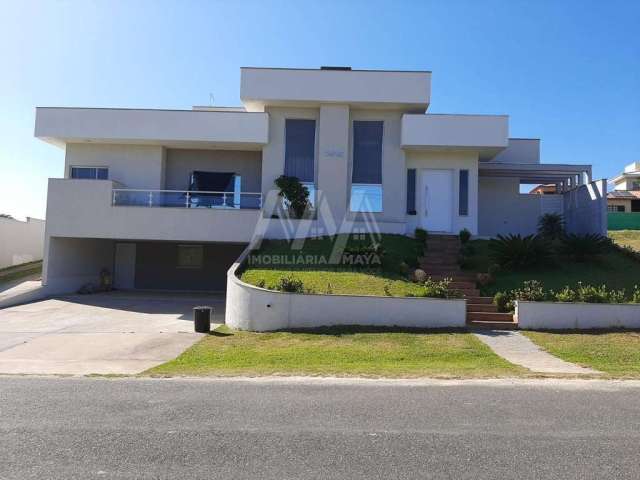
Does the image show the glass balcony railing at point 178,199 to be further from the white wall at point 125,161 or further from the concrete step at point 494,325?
the concrete step at point 494,325

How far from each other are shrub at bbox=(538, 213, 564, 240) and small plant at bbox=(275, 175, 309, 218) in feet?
31.2

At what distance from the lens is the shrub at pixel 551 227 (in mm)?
18625

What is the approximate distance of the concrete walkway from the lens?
8.15 meters

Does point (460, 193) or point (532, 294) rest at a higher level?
point (460, 193)

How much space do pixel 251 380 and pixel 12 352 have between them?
595 centimetres

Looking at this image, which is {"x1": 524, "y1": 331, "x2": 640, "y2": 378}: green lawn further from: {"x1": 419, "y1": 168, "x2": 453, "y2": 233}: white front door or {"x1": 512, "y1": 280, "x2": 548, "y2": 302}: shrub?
{"x1": 419, "y1": 168, "x2": 453, "y2": 233}: white front door

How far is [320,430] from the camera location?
4.98m

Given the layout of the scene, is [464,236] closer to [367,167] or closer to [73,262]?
[367,167]

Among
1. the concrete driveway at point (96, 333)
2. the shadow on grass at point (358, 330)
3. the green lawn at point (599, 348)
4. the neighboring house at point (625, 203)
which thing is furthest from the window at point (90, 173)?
the neighboring house at point (625, 203)

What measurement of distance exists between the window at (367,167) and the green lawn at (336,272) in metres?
2.06

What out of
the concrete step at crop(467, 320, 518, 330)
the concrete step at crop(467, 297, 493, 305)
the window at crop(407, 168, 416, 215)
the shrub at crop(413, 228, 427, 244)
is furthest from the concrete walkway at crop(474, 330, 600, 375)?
the window at crop(407, 168, 416, 215)

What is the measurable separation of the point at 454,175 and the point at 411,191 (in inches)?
72.6

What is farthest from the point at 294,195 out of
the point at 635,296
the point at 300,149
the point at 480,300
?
the point at 635,296

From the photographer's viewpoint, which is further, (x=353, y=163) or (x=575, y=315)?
(x=353, y=163)
